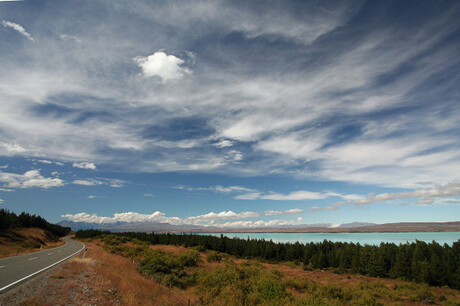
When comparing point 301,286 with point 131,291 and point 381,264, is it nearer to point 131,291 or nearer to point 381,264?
point 131,291

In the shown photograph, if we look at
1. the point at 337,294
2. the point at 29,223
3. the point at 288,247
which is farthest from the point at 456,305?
the point at 29,223

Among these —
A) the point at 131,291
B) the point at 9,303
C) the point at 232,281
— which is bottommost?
the point at 232,281

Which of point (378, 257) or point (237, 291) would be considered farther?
point (378, 257)

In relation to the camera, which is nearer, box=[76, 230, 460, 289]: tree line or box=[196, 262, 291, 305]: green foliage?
box=[196, 262, 291, 305]: green foliage

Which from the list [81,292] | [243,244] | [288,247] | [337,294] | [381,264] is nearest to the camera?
[81,292]

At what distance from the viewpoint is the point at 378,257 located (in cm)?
6406

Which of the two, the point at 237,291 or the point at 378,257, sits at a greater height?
the point at 237,291

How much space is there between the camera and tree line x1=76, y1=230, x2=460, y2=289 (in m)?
51.7

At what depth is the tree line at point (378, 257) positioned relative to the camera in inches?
2034

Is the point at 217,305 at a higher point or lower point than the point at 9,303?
lower

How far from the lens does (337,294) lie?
90.1ft

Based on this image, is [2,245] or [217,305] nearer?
[217,305]

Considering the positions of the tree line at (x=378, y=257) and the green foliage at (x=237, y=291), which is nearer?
the green foliage at (x=237, y=291)

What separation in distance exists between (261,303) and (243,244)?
296 feet
